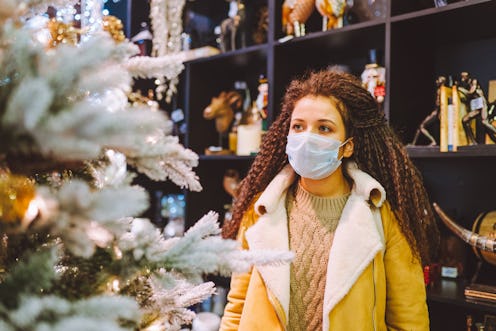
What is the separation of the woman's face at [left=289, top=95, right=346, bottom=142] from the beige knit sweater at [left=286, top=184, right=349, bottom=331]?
Result: 0.22 metres

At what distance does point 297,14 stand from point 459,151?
100cm

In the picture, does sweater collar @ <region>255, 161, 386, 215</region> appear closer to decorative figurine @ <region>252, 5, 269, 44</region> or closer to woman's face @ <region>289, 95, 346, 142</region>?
woman's face @ <region>289, 95, 346, 142</region>

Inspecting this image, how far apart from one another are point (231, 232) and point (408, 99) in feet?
3.09

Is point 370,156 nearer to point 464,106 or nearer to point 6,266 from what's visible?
point 464,106

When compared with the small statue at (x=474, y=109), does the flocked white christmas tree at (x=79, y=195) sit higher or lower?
lower

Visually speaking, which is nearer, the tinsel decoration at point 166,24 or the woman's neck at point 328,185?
the woman's neck at point 328,185

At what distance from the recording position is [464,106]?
183 centimetres

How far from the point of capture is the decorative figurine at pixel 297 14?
87.9 inches

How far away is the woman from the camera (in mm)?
1436

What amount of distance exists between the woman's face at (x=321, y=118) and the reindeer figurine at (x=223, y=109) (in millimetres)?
1136

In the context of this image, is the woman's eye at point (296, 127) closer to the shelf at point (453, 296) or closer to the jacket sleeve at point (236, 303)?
the jacket sleeve at point (236, 303)

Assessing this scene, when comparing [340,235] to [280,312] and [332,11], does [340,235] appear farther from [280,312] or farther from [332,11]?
[332,11]

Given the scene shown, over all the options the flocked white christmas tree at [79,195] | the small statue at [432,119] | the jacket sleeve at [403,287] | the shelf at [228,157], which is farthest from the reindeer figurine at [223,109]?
the flocked white christmas tree at [79,195]

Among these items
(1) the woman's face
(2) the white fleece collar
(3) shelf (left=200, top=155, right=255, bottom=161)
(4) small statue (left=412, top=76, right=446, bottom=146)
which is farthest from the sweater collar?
(3) shelf (left=200, top=155, right=255, bottom=161)
